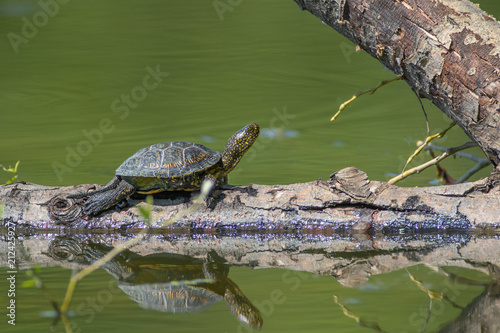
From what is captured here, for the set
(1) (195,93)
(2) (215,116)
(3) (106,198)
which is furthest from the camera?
(1) (195,93)

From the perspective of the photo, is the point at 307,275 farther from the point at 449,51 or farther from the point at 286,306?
the point at 449,51

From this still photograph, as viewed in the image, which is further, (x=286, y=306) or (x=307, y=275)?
(x=307, y=275)

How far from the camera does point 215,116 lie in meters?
7.29

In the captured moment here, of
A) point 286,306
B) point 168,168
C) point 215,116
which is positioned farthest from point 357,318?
point 215,116

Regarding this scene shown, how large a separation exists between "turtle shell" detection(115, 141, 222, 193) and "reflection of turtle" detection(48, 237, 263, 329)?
1.48 ft

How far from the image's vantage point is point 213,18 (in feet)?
36.9

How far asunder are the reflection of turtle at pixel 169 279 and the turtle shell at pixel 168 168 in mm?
451

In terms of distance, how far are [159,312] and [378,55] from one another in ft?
6.89

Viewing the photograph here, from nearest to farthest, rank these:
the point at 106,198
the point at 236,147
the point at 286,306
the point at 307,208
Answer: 1. the point at 286,306
2. the point at 307,208
3. the point at 106,198
4. the point at 236,147

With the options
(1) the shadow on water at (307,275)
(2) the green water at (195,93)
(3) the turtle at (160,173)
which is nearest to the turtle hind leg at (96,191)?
(3) the turtle at (160,173)

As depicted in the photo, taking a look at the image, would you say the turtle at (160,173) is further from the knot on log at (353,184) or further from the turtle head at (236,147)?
the knot on log at (353,184)

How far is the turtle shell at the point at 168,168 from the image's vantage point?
169 inches

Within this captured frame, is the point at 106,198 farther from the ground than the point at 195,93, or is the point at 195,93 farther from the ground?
the point at 106,198

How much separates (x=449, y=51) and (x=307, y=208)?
1163 millimetres
